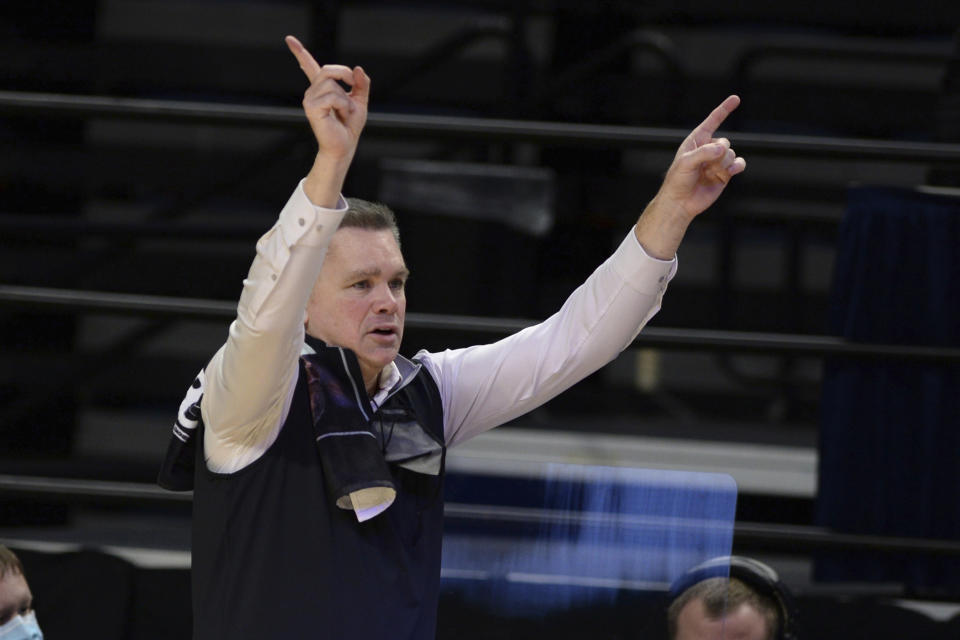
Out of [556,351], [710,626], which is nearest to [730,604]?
[710,626]

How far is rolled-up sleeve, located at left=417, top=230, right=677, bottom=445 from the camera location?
6.70 ft

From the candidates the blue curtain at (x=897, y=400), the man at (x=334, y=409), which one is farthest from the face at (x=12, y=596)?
the blue curtain at (x=897, y=400)

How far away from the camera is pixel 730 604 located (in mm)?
2258

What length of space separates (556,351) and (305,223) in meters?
0.54

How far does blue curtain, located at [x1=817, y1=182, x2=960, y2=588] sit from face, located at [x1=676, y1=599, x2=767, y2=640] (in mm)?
829

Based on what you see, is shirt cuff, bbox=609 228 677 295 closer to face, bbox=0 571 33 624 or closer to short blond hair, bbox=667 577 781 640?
short blond hair, bbox=667 577 781 640

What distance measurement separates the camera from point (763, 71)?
571 centimetres

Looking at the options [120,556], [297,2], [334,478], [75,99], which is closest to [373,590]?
[334,478]

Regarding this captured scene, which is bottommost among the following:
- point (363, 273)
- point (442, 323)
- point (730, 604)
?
point (730, 604)

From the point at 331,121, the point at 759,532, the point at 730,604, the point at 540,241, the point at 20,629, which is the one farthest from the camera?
the point at 540,241

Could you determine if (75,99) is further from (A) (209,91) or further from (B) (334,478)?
(A) (209,91)

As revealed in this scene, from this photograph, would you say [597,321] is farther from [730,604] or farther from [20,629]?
[20,629]

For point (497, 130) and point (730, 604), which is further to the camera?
point (497, 130)

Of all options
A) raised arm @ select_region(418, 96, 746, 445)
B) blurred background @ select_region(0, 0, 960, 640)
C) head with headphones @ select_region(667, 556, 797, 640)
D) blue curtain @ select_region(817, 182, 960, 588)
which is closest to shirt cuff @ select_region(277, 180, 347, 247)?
raised arm @ select_region(418, 96, 746, 445)
